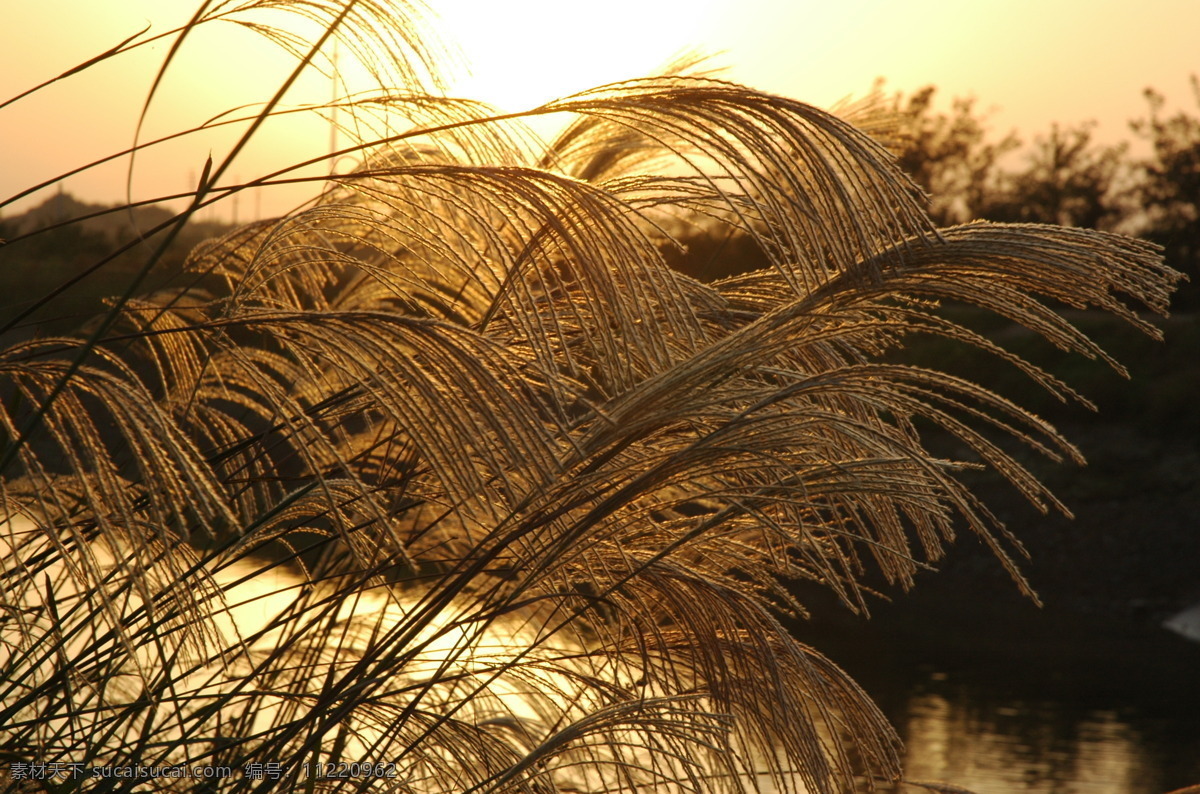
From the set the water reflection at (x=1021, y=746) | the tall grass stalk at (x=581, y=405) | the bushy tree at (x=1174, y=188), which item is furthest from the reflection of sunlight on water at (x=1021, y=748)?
the bushy tree at (x=1174, y=188)

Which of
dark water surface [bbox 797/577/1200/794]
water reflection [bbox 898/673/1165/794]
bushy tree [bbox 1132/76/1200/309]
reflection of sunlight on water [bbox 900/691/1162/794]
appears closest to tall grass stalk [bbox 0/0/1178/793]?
dark water surface [bbox 797/577/1200/794]

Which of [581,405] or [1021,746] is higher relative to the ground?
[581,405]

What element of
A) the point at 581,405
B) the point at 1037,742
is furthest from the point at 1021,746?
the point at 581,405

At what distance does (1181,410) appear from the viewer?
14.5 metres

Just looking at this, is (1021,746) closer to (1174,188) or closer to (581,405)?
(581,405)

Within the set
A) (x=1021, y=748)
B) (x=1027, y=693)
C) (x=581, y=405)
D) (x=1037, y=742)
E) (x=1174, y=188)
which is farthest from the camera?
(x=1174, y=188)

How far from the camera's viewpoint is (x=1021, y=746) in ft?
23.2

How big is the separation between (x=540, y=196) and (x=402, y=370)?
0.26 m

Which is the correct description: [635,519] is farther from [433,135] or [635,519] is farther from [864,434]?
[433,135]

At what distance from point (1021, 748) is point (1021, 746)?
0.16ft

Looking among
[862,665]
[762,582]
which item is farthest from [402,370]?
[862,665]

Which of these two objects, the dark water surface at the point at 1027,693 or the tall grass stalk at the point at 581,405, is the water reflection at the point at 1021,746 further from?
the tall grass stalk at the point at 581,405

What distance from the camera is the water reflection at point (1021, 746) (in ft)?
20.7

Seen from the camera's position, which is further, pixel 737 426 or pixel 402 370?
pixel 737 426
